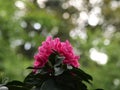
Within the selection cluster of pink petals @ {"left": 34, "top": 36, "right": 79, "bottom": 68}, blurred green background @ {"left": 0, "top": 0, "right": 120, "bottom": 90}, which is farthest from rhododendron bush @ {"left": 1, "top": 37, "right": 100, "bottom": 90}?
Answer: blurred green background @ {"left": 0, "top": 0, "right": 120, "bottom": 90}

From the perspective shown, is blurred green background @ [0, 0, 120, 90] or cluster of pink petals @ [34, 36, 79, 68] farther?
blurred green background @ [0, 0, 120, 90]

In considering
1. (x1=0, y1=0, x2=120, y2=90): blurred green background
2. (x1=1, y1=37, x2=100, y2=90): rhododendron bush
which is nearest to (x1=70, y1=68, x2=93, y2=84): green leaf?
(x1=1, y1=37, x2=100, y2=90): rhododendron bush

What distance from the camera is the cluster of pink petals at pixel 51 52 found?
2.17m

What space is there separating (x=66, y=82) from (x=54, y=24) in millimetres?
9590

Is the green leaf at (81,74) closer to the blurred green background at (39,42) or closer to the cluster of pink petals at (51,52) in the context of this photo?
the cluster of pink petals at (51,52)

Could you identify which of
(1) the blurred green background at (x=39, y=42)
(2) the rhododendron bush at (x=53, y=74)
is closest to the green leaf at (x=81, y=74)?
(2) the rhododendron bush at (x=53, y=74)

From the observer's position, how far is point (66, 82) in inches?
82.3

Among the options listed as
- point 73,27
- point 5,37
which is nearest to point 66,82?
point 5,37

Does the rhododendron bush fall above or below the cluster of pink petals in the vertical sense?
below

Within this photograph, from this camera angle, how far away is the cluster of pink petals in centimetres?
217

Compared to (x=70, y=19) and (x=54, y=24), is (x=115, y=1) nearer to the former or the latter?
(x=70, y=19)

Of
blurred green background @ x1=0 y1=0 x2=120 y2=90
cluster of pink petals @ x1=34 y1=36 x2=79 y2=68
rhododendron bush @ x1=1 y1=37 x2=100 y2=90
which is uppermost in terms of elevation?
blurred green background @ x1=0 y1=0 x2=120 y2=90

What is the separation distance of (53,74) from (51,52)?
0.13m

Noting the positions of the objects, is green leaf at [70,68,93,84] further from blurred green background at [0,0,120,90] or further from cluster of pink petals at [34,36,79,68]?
blurred green background at [0,0,120,90]
